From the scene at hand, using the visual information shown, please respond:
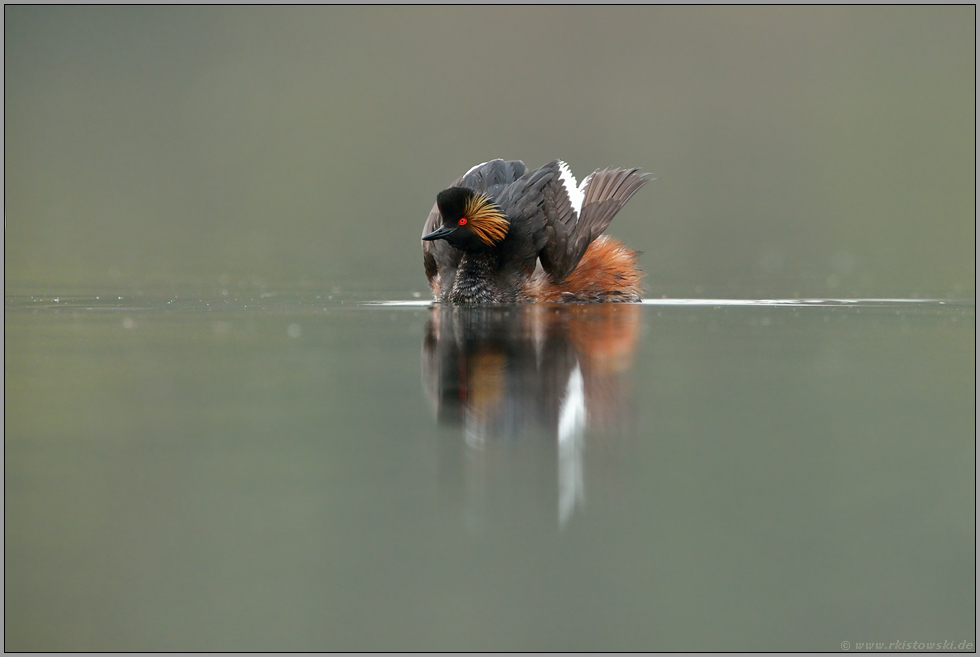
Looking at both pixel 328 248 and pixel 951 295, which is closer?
pixel 951 295

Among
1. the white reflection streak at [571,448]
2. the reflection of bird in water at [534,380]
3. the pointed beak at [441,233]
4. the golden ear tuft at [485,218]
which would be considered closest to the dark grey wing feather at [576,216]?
the golden ear tuft at [485,218]

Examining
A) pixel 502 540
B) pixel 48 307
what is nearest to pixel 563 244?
pixel 48 307

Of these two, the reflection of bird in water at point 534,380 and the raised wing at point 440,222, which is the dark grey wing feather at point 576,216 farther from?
the reflection of bird in water at point 534,380

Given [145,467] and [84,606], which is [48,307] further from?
[84,606]

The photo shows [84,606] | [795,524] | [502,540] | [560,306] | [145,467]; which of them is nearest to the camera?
[84,606]

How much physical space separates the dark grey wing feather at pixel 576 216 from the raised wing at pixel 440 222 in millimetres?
473

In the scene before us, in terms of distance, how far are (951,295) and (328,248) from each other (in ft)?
30.3

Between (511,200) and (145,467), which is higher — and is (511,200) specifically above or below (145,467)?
above

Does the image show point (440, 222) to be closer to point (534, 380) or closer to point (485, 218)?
point (485, 218)

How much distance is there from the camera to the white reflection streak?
2635 mm

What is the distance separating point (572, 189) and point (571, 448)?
19.9 feet

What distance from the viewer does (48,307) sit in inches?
295

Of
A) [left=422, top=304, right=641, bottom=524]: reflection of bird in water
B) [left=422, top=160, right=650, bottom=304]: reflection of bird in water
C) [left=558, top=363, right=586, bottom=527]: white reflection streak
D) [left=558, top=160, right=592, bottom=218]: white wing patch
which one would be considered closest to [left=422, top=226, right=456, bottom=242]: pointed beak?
[left=422, top=160, right=650, bottom=304]: reflection of bird in water

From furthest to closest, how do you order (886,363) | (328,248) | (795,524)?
(328,248) → (886,363) → (795,524)
